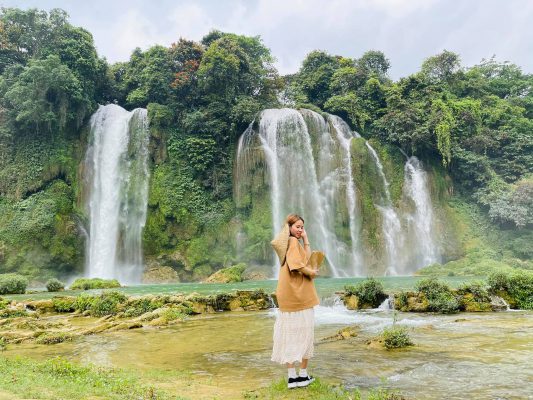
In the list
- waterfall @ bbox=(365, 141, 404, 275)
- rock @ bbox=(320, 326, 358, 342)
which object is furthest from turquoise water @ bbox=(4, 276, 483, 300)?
waterfall @ bbox=(365, 141, 404, 275)

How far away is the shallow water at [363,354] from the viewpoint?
173 inches

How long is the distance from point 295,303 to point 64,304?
10.7m

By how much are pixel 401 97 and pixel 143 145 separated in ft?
66.7

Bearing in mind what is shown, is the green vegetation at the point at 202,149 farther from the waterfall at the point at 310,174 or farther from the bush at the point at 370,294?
the bush at the point at 370,294

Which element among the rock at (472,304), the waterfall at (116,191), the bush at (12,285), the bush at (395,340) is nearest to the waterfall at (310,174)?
the waterfall at (116,191)

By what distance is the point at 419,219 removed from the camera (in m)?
30.6

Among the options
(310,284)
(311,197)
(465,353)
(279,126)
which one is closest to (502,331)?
(465,353)

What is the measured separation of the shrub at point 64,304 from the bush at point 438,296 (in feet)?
33.0

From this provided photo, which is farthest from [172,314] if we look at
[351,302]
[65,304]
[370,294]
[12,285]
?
[12,285]

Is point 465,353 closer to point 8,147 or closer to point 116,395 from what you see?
point 116,395

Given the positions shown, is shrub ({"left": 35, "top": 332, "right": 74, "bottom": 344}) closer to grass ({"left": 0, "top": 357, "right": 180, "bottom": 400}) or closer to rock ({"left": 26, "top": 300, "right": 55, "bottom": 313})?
grass ({"left": 0, "top": 357, "right": 180, "bottom": 400})

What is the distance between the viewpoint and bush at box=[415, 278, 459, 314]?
34.4 feet

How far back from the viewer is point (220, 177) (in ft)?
100

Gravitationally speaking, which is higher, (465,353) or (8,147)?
(8,147)
